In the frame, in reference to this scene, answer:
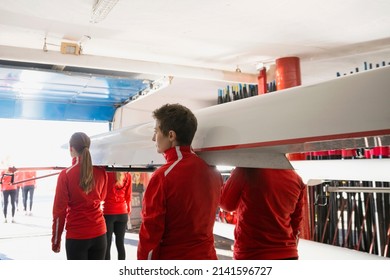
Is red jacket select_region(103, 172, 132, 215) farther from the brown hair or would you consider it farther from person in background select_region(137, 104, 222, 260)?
person in background select_region(137, 104, 222, 260)

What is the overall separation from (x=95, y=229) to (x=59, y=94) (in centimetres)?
285

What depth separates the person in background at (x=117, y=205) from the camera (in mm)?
2305

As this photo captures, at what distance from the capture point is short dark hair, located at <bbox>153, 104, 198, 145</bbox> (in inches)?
38.9

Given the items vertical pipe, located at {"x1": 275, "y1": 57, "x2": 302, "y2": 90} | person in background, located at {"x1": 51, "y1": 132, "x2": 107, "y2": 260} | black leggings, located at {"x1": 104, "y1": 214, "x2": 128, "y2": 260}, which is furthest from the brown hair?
vertical pipe, located at {"x1": 275, "y1": 57, "x2": 302, "y2": 90}

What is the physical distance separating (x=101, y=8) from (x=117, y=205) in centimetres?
132

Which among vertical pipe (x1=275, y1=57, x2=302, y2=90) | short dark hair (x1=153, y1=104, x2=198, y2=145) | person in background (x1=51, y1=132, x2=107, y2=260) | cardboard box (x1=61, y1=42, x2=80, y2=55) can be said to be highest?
cardboard box (x1=61, y1=42, x2=80, y2=55)

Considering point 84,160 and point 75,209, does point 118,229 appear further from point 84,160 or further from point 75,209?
point 84,160

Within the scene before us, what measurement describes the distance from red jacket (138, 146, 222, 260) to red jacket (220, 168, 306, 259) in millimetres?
208

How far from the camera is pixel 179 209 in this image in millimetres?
944

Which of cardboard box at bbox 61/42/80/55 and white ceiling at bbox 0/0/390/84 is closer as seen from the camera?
white ceiling at bbox 0/0/390/84

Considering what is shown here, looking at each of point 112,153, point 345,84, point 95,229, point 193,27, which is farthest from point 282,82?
point 345,84

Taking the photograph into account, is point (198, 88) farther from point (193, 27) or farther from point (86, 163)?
point (86, 163)

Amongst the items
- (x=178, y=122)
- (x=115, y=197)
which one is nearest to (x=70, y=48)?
(x=115, y=197)

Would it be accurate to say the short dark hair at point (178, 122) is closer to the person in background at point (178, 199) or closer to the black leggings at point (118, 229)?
the person in background at point (178, 199)
